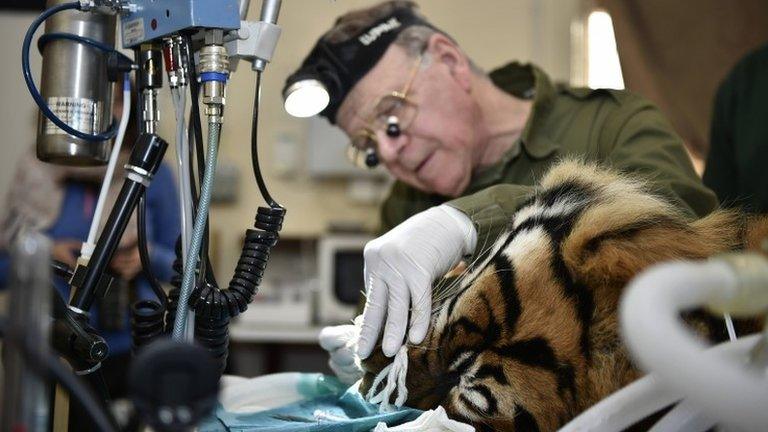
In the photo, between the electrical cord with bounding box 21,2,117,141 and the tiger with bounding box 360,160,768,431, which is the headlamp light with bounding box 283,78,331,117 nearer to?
the electrical cord with bounding box 21,2,117,141

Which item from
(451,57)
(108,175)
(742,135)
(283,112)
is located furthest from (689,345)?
(283,112)

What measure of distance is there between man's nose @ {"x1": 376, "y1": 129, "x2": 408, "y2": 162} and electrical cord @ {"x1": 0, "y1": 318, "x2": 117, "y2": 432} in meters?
1.17

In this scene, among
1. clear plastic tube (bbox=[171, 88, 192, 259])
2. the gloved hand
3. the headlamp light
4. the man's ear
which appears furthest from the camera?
the man's ear

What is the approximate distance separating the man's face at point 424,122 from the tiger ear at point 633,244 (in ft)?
2.89

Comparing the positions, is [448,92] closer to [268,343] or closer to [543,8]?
[268,343]

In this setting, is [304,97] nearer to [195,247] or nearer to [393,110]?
[393,110]

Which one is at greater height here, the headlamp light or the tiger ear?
the headlamp light

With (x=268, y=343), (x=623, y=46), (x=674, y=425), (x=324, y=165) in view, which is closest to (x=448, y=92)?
(x=674, y=425)

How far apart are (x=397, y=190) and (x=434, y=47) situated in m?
0.39

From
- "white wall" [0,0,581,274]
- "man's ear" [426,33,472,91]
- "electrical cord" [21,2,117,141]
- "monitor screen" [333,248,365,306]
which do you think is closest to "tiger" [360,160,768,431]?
"electrical cord" [21,2,117,141]

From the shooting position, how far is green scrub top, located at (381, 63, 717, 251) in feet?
3.58

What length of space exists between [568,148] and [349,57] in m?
0.48

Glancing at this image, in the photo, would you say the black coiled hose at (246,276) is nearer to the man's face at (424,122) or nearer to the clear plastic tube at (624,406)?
the clear plastic tube at (624,406)

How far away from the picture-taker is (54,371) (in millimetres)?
454
